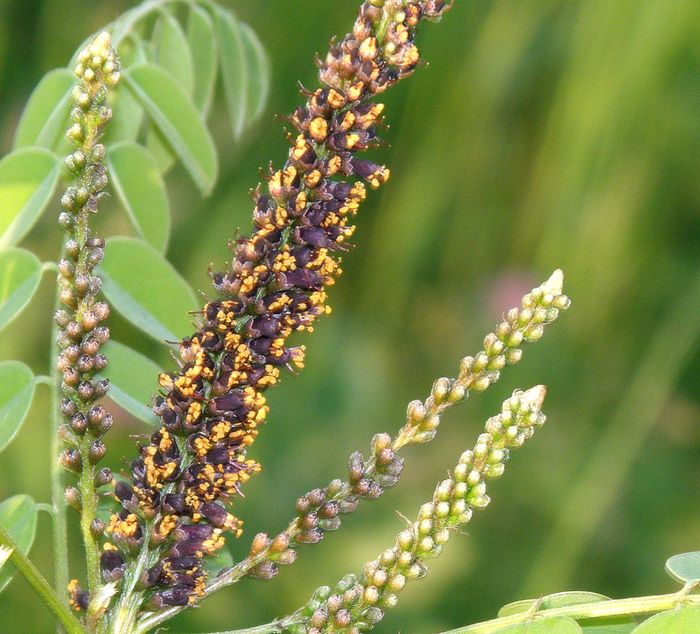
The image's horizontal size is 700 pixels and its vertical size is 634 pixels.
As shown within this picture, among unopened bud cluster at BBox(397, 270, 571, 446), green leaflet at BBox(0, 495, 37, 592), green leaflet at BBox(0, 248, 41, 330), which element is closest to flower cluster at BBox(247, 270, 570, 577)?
unopened bud cluster at BBox(397, 270, 571, 446)

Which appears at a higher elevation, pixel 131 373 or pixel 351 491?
pixel 131 373

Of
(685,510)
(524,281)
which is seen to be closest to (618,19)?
(524,281)

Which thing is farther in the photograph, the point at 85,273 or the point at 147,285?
the point at 147,285

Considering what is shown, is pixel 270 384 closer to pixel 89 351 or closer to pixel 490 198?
pixel 89 351

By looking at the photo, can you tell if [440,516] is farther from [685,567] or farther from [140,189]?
[140,189]

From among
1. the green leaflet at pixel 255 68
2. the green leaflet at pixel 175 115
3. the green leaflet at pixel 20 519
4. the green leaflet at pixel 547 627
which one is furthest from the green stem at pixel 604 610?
the green leaflet at pixel 255 68

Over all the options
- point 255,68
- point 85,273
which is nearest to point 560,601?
point 85,273

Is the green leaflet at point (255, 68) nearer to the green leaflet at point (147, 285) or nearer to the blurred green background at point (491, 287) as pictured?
the blurred green background at point (491, 287)
